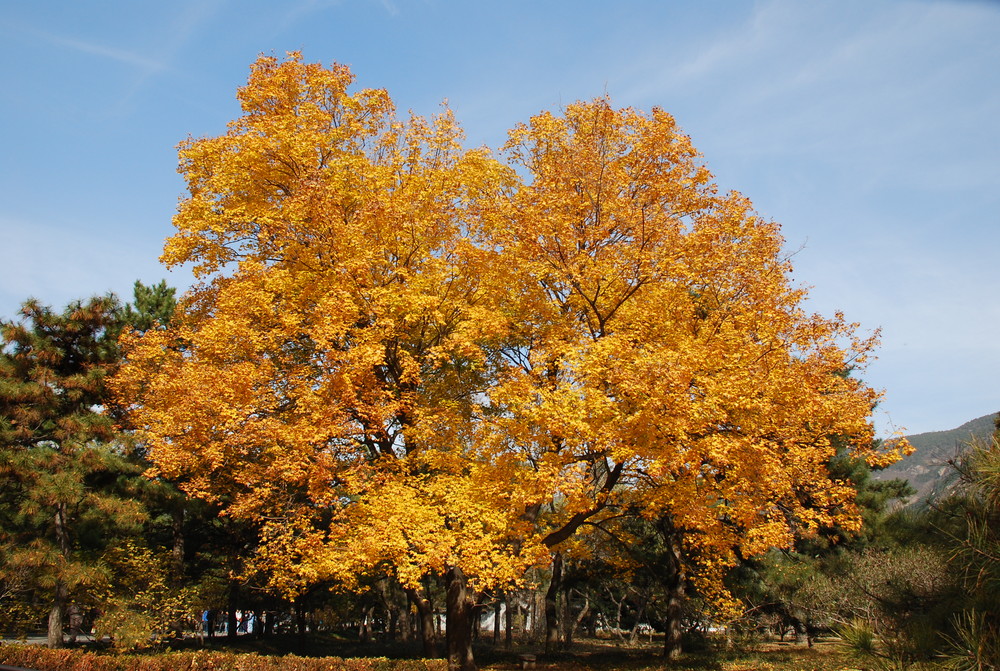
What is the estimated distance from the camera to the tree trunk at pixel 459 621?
46.7 ft

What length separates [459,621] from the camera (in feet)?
48.4

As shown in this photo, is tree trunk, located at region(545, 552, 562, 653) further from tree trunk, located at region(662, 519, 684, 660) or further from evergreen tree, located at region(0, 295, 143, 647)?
evergreen tree, located at region(0, 295, 143, 647)

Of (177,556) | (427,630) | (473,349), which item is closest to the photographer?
(473,349)

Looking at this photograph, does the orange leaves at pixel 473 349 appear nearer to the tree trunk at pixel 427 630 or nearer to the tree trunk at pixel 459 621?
the tree trunk at pixel 459 621

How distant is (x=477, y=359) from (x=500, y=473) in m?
3.01

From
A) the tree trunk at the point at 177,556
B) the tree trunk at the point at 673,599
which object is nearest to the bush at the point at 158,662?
the tree trunk at the point at 177,556

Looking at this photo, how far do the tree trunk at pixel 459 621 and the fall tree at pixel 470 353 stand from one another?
0.07 meters

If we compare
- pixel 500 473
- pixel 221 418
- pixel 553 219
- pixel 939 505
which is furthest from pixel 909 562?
pixel 221 418

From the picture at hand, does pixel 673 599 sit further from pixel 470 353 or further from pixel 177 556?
pixel 177 556

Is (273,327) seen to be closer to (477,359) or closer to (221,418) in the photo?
(221,418)

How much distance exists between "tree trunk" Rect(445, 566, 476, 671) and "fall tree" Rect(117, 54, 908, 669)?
66mm

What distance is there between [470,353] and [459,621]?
20.3ft

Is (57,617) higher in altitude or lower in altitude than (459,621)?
higher

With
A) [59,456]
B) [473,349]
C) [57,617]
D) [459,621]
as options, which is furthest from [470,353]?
[57,617]
